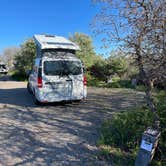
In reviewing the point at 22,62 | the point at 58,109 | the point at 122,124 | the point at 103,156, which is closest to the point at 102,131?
the point at 122,124

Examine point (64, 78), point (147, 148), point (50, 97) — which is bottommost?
point (147, 148)

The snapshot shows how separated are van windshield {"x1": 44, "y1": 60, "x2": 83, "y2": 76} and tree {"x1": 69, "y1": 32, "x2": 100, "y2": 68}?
31.3 feet

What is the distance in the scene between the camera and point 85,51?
59.7 feet

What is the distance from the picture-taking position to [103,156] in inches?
145

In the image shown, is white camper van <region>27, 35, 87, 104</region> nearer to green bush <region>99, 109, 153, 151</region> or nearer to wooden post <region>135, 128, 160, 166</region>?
green bush <region>99, 109, 153, 151</region>

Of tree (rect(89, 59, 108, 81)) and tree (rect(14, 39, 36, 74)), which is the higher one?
tree (rect(14, 39, 36, 74))

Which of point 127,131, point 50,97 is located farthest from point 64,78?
point 127,131

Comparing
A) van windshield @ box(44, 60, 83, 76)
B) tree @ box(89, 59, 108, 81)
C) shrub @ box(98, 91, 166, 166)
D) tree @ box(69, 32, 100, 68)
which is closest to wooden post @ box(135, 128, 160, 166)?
shrub @ box(98, 91, 166, 166)

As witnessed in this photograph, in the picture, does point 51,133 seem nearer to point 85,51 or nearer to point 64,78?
point 64,78

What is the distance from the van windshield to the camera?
7195 mm

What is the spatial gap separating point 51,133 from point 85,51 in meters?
14.0

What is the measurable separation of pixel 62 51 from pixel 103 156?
5.27 metres

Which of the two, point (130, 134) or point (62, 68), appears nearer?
point (130, 134)

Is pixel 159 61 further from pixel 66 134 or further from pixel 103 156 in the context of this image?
pixel 66 134
